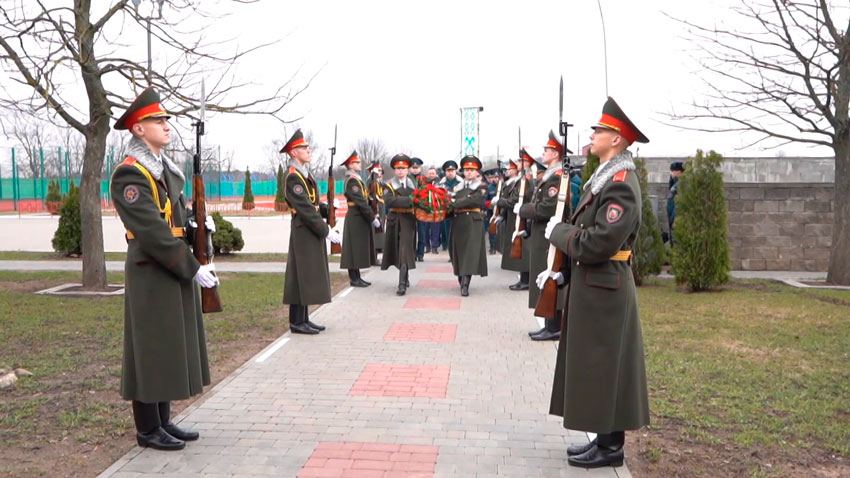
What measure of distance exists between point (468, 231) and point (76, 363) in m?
6.19

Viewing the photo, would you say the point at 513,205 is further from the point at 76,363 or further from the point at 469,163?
the point at 76,363

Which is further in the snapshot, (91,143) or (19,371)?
(91,143)

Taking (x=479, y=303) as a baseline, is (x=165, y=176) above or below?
above

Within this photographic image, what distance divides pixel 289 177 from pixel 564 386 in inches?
178

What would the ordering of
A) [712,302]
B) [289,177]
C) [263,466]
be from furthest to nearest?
1. [712,302]
2. [289,177]
3. [263,466]

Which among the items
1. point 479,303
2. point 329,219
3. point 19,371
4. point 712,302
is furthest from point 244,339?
point 712,302

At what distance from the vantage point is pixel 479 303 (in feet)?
37.1

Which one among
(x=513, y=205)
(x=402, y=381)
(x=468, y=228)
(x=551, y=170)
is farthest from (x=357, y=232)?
(x=402, y=381)

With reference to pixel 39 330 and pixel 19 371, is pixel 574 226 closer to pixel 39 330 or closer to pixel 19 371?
pixel 19 371

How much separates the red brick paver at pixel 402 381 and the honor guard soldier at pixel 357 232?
5309mm

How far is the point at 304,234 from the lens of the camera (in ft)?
28.0

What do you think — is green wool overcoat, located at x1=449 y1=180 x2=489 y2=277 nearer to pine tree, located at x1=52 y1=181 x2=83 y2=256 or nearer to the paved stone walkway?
the paved stone walkway

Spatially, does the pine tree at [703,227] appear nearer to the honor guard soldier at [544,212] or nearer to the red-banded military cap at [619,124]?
the honor guard soldier at [544,212]

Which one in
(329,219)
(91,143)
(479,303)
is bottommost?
(479,303)
